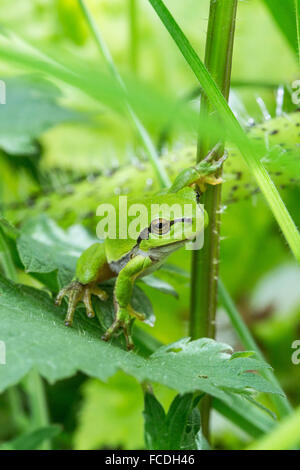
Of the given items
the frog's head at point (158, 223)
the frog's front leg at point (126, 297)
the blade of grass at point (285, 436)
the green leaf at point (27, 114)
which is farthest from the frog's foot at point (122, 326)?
the green leaf at point (27, 114)

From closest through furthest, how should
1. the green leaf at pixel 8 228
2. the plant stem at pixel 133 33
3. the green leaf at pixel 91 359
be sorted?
the green leaf at pixel 91 359 → the green leaf at pixel 8 228 → the plant stem at pixel 133 33

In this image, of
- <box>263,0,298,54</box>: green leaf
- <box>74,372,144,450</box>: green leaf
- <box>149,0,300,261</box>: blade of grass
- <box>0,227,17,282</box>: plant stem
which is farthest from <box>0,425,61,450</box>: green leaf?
<box>263,0,298,54</box>: green leaf

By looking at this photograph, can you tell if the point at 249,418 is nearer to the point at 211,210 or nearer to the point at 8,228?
the point at 211,210

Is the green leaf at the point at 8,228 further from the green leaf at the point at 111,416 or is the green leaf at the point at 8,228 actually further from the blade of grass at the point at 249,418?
the green leaf at the point at 111,416

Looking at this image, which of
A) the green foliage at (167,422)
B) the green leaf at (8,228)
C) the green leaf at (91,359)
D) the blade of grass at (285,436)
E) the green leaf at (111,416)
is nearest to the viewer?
the blade of grass at (285,436)

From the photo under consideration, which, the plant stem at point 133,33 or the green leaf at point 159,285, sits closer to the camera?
the green leaf at point 159,285

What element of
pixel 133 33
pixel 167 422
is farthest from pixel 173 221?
pixel 133 33

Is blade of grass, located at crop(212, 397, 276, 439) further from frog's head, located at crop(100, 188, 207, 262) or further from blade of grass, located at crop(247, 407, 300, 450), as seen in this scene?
blade of grass, located at crop(247, 407, 300, 450)
